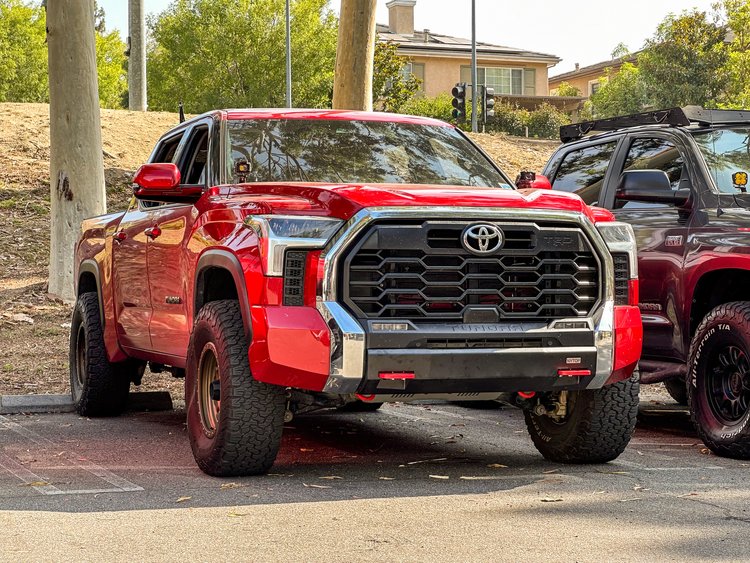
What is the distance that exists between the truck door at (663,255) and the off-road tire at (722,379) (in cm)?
50

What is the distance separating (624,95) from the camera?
58.8m

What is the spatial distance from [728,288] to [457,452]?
204cm

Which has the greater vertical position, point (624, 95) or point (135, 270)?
point (624, 95)

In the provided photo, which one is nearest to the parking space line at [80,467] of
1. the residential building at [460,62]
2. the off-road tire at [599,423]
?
the off-road tire at [599,423]

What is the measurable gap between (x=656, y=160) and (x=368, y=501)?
411 centimetres

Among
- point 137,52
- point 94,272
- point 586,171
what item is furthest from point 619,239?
point 137,52

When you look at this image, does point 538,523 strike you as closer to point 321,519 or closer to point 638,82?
point 321,519

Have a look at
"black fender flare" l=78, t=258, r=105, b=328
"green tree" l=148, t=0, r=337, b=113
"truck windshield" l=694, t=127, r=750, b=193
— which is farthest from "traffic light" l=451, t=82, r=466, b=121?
"truck windshield" l=694, t=127, r=750, b=193

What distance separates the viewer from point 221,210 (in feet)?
23.4

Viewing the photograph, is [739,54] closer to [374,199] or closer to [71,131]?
[71,131]

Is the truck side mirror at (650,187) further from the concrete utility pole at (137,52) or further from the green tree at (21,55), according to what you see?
the green tree at (21,55)

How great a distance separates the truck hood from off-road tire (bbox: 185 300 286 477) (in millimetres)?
613

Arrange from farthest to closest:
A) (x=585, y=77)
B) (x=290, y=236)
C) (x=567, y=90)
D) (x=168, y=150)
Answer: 1. (x=585, y=77)
2. (x=567, y=90)
3. (x=168, y=150)
4. (x=290, y=236)

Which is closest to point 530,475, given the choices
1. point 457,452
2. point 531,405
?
point 531,405
